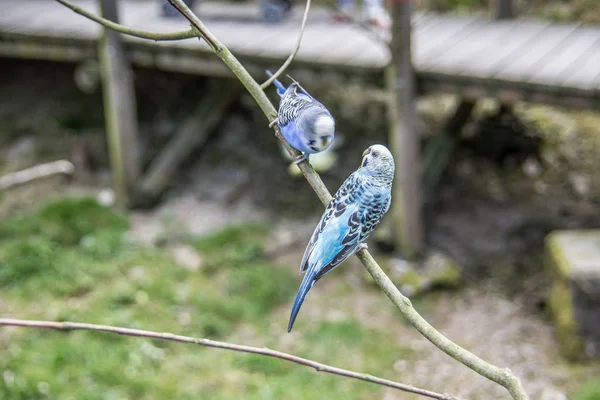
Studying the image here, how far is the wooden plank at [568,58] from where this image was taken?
13.3ft

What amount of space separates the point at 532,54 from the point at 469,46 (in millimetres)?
430

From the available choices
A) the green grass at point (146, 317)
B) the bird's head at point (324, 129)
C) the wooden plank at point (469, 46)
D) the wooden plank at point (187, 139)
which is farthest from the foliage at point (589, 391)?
the wooden plank at point (187, 139)

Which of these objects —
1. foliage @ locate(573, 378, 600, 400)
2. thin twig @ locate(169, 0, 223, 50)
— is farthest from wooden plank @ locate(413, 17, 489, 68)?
thin twig @ locate(169, 0, 223, 50)

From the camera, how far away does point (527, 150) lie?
5555 mm

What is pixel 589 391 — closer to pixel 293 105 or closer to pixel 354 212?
pixel 354 212

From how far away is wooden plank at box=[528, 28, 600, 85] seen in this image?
13.3 feet

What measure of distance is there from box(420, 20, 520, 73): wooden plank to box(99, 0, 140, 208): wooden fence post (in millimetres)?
2234

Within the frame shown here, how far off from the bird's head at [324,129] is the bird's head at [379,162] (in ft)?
0.27

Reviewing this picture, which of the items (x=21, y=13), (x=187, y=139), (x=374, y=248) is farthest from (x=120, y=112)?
(x=374, y=248)

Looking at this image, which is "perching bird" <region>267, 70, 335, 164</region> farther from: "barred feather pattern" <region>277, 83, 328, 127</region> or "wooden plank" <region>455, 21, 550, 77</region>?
"wooden plank" <region>455, 21, 550, 77</region>

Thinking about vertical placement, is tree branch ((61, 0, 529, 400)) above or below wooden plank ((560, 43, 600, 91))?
above

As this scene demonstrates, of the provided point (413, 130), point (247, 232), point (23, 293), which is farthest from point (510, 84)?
point (23, 293)

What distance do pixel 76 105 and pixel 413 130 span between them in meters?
3.49

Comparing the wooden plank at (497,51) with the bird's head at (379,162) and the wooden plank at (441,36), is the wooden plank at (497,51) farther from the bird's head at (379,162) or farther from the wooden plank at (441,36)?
the bird's head at (379,162)
